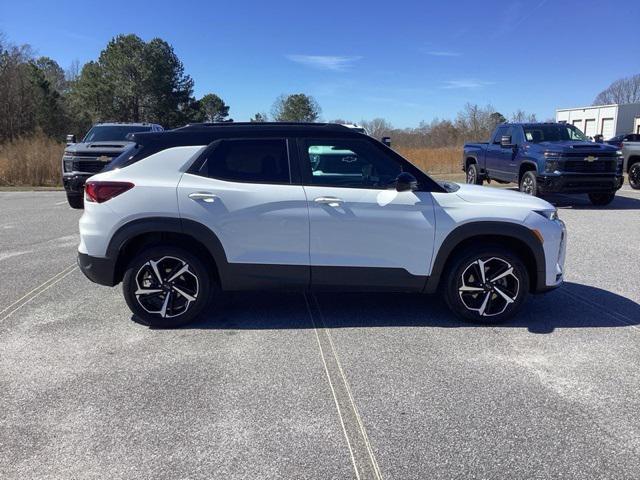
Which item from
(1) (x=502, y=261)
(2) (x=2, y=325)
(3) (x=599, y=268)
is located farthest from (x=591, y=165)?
(2) (x=2, y=325)

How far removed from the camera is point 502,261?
15.3ft

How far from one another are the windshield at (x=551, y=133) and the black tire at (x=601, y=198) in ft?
4.83

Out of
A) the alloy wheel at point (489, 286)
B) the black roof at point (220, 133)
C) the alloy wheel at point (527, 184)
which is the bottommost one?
the alloy wheel at point (489, 286)

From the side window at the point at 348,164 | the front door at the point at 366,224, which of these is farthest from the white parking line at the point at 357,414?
the side window at the point at 348,164

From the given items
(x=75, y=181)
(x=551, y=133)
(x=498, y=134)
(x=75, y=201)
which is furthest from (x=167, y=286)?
(x=498, y=134)

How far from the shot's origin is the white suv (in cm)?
450

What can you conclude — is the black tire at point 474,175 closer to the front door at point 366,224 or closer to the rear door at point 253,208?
the front door at point 366,224

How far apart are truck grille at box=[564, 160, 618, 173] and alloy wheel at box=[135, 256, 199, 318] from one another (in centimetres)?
1046

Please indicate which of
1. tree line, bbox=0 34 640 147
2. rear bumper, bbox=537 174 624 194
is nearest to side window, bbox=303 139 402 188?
rear bumper, bbox=537 174 624 194

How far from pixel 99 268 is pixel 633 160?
18.0 metres

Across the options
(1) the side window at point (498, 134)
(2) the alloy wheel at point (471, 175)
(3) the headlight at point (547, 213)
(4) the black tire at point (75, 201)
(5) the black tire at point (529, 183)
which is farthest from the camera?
(2) the alloy wheel at point (471, 175)

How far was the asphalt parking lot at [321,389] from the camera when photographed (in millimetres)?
2775

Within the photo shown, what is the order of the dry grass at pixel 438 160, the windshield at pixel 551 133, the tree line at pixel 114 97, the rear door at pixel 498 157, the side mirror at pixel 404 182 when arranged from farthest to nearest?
the tree line at pixel 114 97 → the dry grass at pixel 438 160 → the rear door at pixel 498 157 → the windshield at pixel 551 133 → the side mirror at pixel 404 182

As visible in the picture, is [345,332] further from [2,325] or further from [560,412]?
[2,325]
